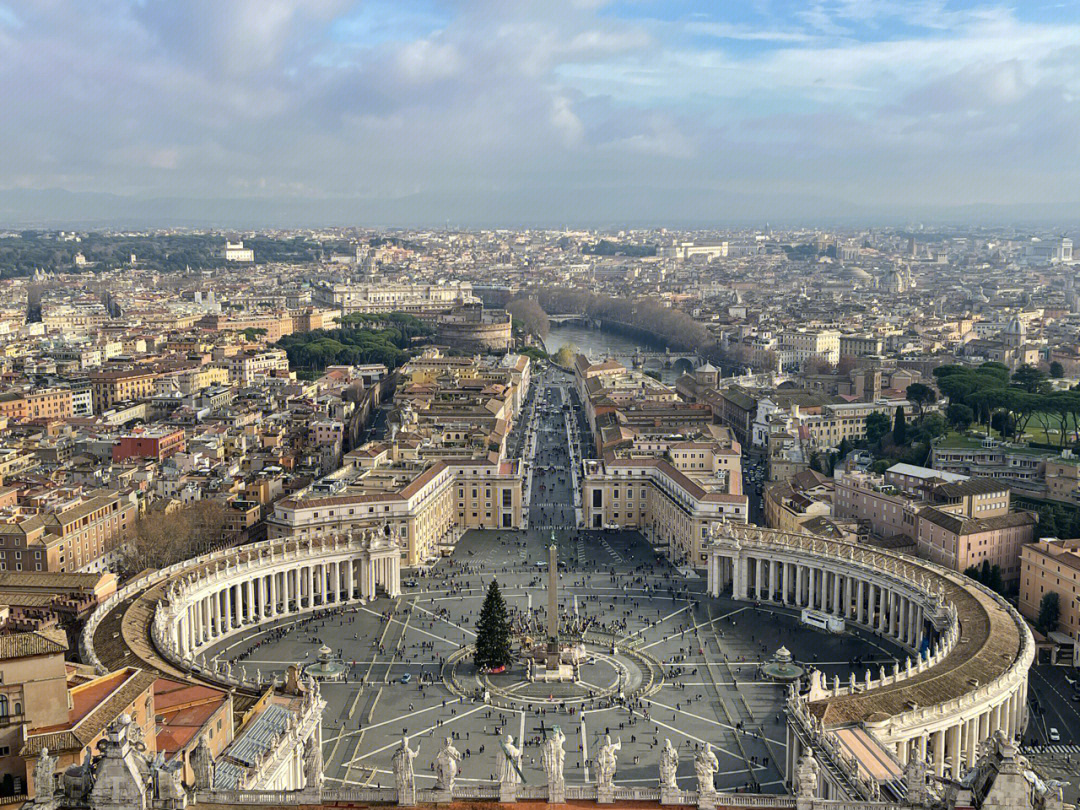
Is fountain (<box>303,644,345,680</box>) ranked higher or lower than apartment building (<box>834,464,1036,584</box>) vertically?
lower

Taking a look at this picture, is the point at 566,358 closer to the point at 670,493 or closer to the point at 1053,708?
the point at 670,493

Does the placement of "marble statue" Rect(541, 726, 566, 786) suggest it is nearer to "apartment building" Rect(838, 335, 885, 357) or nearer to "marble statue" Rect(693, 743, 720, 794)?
"marble statue" Rect(693, 743, 720, 794)

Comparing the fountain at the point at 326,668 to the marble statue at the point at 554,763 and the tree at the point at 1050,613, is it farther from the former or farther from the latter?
the tree at the point at 1050,613

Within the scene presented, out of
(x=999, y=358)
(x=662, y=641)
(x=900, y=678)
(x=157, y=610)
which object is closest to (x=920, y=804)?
(x=900, y=678)

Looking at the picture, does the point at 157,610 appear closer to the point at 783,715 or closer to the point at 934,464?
the point at 783,715

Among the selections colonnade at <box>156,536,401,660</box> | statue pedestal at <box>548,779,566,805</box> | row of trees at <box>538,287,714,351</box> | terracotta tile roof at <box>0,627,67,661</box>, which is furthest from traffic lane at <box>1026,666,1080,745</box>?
row of trees at <box>538,287,714,351</box>

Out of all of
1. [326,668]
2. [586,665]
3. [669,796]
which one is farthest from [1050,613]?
[669,796]
